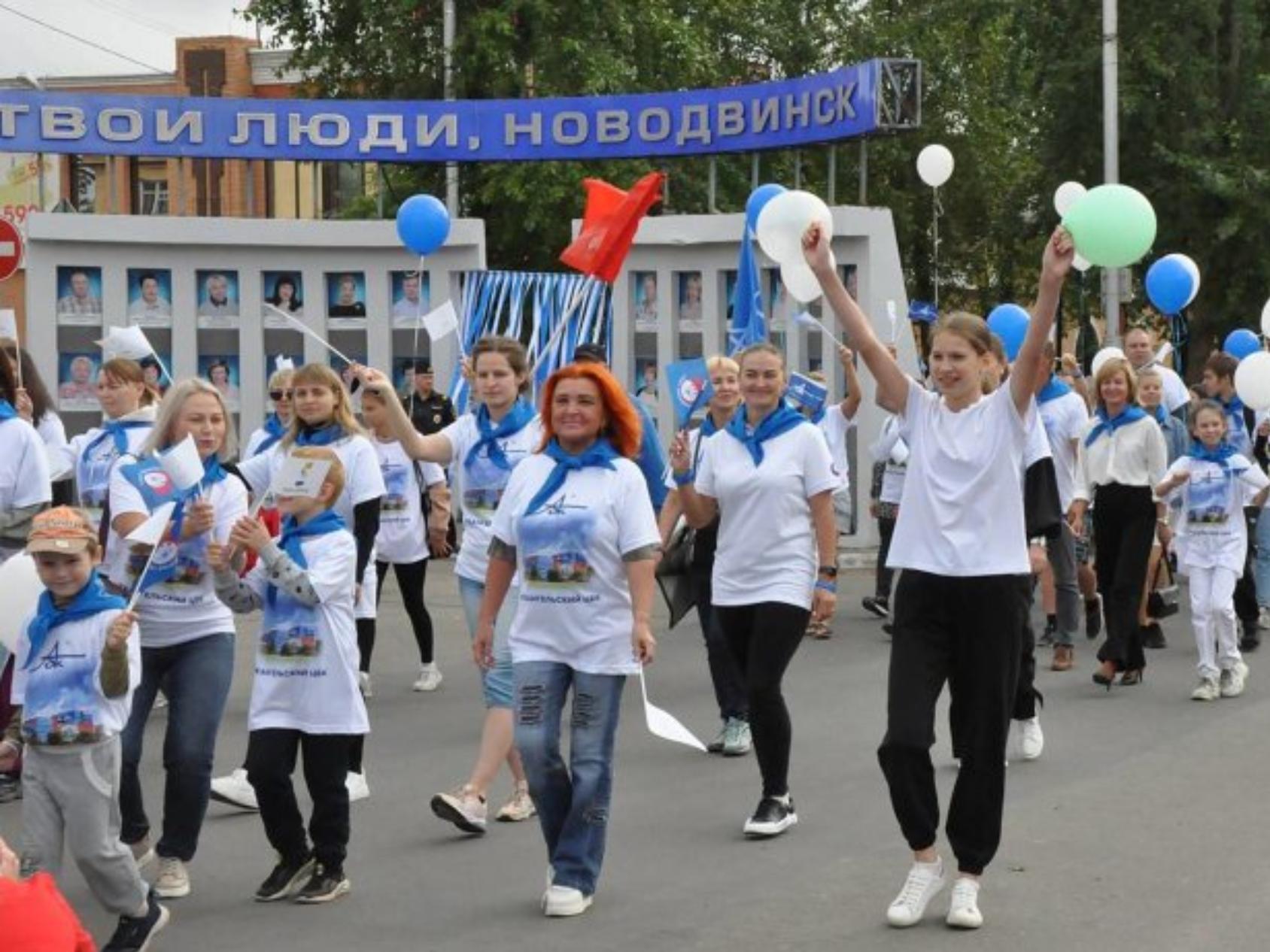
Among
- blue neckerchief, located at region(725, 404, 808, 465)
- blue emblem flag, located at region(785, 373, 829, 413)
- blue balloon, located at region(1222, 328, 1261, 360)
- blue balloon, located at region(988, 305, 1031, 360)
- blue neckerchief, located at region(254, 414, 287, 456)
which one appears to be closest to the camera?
blue neckerchief, located at region(725, 404, 808, 465)

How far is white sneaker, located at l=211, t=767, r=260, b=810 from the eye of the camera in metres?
9.12

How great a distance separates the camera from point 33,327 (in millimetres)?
20531

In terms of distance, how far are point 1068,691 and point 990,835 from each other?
503 cm

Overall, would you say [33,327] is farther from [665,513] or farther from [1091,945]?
[1091,945]

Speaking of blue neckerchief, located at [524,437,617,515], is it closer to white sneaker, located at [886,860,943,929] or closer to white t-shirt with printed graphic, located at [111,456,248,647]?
white t-shirt with printed graphic, located at [111,456,248,647]

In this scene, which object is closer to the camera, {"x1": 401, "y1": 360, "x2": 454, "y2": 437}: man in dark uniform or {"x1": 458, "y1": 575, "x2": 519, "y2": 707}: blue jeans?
{"x1": 458, "y1": 575, "x2": 519, "y2": 707}: blue jeans

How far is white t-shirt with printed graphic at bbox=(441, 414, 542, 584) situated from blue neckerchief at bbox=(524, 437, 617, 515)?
1.85 metres

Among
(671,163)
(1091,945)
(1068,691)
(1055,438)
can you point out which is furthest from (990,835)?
(671,163)

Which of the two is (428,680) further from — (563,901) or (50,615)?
(50,615)

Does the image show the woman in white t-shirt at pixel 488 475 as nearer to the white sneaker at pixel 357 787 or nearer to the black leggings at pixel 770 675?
the white sneaker at pixel 357 787

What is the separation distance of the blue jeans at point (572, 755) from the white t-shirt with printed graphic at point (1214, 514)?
576 centimetres

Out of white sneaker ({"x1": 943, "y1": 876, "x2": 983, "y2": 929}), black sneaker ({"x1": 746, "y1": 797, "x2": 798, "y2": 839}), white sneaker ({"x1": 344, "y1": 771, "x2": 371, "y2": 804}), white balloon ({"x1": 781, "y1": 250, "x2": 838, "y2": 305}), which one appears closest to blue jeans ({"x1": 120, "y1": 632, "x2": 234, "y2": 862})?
white sneaker ({"x1": 344, "y1": 771, "x2": 371, "y2": 804})

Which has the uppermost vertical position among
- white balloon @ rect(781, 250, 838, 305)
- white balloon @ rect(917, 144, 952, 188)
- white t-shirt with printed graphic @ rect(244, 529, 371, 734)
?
white balloon @ rect(917, 144, 952, 188)

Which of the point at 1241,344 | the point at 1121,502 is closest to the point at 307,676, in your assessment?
the point at 1121,502
